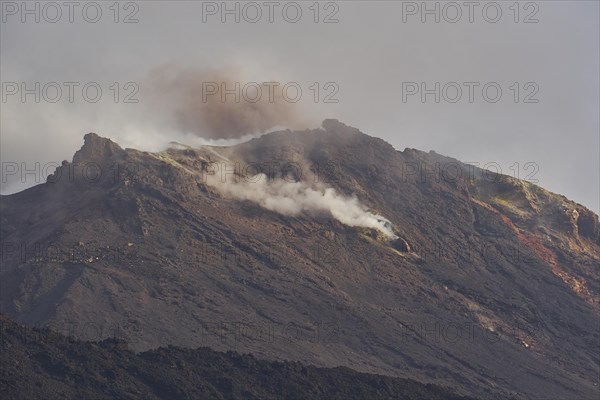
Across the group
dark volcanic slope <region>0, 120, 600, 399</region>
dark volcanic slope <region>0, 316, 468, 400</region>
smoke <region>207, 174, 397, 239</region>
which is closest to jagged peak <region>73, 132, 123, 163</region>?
dark volcanic slope <region>0, 120, 600, 399</region>

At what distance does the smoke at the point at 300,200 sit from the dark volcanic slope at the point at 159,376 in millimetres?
42994

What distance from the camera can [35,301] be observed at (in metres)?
130

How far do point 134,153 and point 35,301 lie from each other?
29.6 meters

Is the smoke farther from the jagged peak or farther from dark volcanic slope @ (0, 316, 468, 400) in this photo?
dark volcanic slope @ (0, 316, 468, 400)

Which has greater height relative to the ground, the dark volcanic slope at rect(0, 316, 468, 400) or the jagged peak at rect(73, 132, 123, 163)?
the jagged peak at rect(73, 132, 123, 163)

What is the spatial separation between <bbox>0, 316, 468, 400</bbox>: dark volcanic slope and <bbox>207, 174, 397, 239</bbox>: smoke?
42994 mm

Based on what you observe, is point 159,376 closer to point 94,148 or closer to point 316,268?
point 316,268

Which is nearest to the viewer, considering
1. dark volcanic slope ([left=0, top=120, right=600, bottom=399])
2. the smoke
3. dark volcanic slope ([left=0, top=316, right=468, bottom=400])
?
dark volcanic slope ([left=0, top=316, right=468, bottom=400])

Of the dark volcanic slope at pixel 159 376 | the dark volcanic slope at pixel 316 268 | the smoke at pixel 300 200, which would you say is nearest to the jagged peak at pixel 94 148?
the dark volcanic slope at pixel 316 268

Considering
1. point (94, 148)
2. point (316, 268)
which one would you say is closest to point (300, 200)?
point (316, 268)

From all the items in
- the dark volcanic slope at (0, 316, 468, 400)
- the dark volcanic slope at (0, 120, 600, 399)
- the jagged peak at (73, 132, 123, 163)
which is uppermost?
the jagged peak at (73, 132, 123, 163)

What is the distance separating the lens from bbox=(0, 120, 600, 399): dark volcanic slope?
129250 mm

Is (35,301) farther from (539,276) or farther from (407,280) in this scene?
(539,276)

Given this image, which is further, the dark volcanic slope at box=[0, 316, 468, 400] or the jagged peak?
the jagged peak
